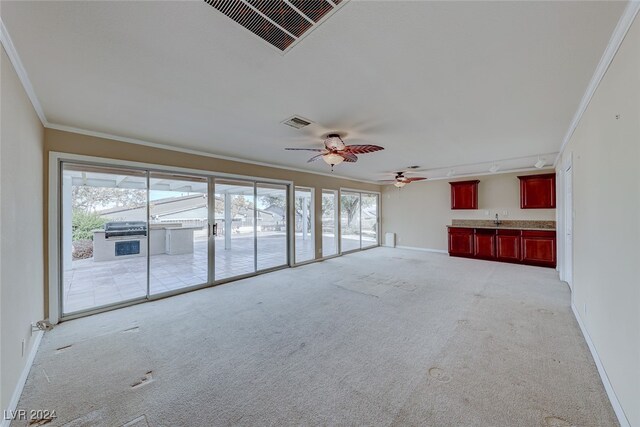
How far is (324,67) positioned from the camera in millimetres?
1989

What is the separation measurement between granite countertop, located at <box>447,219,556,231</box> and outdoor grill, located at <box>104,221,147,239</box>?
7849mm

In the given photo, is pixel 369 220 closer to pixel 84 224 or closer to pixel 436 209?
pixel 436 209

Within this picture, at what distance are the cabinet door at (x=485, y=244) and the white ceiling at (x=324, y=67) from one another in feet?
12.8

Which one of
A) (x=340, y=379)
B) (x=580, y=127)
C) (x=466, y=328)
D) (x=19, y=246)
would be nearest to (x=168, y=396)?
(x=340, y=379)

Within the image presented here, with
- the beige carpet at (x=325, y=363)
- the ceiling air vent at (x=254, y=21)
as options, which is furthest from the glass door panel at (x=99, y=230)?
the ceiling air vent at (x=254, y=21)

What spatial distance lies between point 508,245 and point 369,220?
4.38 m

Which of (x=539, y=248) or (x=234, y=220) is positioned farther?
(x=234, y=220)

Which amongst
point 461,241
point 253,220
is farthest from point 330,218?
point 461,241

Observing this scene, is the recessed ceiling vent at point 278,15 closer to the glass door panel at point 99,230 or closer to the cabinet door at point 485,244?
the glass door panel at point 99,230

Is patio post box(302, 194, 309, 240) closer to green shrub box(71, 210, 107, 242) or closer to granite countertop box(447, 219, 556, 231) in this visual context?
granite countertop box(447, 219, 556, 231)

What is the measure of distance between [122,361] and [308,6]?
130 inches

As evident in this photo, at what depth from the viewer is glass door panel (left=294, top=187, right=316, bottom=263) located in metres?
6.97

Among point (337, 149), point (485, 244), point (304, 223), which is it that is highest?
point (337, 149)

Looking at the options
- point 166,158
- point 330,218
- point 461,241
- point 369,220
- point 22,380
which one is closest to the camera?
point 22,380
